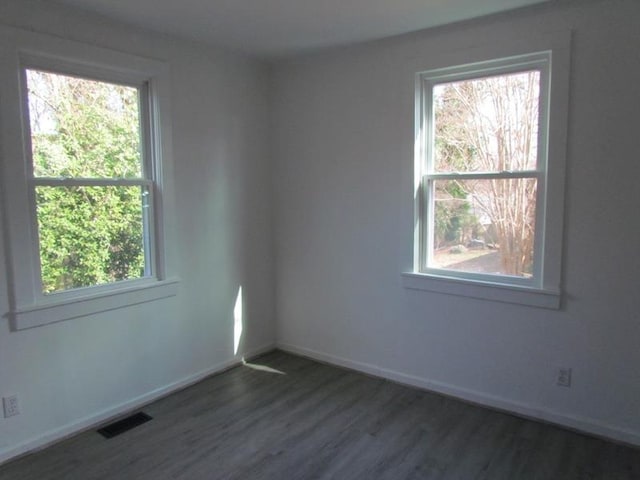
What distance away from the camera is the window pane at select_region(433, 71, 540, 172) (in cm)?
289

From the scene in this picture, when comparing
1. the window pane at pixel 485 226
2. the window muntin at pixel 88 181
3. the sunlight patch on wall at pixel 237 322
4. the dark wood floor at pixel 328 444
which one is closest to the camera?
the dark wood floor at pixel 328 444

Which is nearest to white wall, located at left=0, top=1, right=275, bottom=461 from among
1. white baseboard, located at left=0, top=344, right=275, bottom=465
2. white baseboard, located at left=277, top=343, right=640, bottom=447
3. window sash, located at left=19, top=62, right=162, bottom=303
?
white baseboard, located at left=0, top=344, right=275, bottom=465

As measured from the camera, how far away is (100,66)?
9.36 feet

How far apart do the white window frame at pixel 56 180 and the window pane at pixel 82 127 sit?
52mm

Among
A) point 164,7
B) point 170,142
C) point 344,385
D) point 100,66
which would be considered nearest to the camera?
point 164,7

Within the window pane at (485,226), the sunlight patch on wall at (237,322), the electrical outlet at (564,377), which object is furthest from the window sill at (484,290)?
the sunlight patch on wall at (237,322)

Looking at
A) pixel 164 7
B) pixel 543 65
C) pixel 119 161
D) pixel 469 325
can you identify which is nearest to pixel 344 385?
pixel 469 325

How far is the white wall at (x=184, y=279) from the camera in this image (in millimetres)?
2621

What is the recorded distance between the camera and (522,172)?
2.90m

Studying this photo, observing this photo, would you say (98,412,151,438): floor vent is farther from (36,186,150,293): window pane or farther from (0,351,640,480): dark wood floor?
(36,186,150,293): window pane

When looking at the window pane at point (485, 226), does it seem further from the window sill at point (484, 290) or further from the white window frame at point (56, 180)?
the white window frame at point (56, 180)

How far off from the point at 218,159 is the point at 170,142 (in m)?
0.46

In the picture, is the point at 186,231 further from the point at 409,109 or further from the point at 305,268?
the point at 409,109

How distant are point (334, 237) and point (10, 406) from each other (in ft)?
7.94
